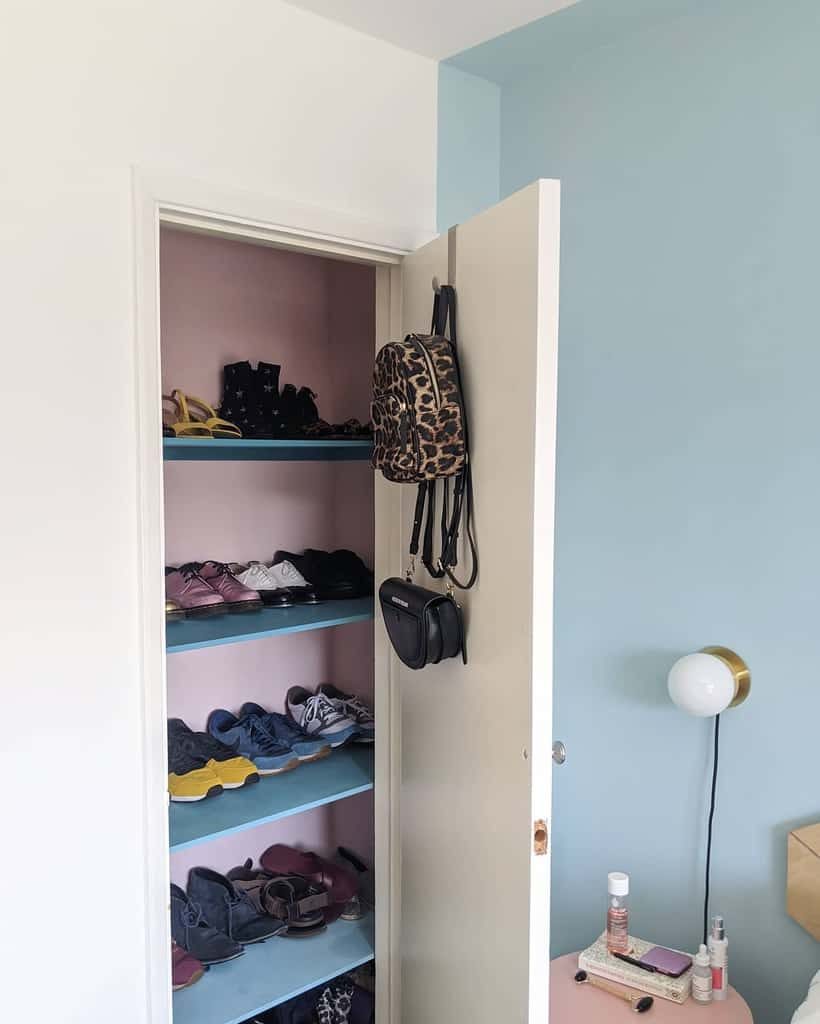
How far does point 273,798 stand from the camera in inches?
79.4

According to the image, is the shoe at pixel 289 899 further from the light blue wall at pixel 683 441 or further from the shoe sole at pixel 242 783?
the light blue wall at pixel 683 441

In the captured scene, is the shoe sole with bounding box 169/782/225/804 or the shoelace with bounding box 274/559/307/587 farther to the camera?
the shoelace with bounding box 274/559/307/587

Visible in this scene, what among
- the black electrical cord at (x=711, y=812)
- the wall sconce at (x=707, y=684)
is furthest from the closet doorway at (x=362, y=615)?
the black electrical cord at (x=711, y=812)

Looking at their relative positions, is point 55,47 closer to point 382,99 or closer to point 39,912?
point 382,99

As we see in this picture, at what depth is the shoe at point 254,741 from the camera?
2145 millimetres

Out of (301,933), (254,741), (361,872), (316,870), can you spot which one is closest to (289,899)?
(301,933)

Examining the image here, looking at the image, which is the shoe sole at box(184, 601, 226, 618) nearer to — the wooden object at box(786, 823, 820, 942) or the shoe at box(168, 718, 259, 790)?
the shoe at box(168, 718, 259, 790)

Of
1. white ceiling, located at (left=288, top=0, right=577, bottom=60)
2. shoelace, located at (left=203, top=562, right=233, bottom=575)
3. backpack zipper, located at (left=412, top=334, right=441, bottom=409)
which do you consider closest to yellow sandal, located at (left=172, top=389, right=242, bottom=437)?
shoelace, located at (left=203, top=562, right=233, bottom=575)

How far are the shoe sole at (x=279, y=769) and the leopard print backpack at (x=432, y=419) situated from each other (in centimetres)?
82

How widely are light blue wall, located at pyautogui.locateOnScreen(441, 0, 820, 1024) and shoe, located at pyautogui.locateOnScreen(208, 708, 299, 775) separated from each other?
0.70 m

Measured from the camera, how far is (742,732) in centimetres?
168

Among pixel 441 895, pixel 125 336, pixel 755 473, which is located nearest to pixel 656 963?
pixel 441 895

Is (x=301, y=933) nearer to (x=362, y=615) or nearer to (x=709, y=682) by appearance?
(x=362, y=615)

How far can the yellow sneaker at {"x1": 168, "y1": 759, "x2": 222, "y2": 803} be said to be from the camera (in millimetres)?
1941
